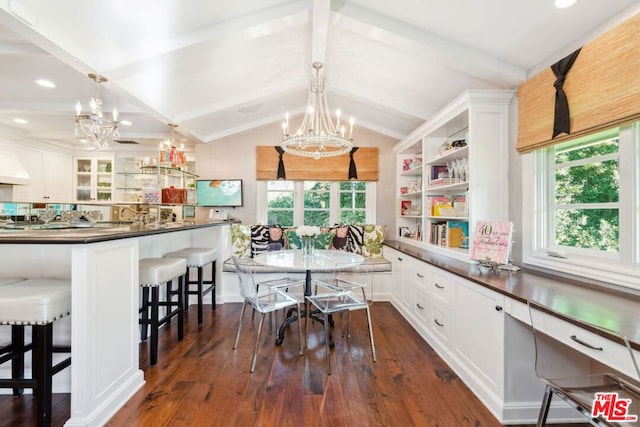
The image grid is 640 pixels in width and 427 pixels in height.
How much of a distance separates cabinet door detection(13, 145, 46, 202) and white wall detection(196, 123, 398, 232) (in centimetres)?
258

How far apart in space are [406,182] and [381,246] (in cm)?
103

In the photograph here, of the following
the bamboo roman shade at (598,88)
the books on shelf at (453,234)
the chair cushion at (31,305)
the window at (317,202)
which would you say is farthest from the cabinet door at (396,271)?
the chair cushion at (31,305)

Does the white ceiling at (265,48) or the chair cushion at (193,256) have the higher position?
the white ceiling at (265,48)

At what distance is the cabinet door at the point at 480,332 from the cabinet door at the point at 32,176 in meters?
5.99

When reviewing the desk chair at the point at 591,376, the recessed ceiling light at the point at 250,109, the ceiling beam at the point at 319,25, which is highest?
the ceiling beam at the point at 319,25

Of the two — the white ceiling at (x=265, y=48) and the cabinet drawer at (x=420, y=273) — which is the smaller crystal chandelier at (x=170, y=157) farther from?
the cabinet drawer at (x=420, y=273)

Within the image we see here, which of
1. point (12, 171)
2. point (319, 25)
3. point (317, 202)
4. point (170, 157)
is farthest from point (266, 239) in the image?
point (12, 171)

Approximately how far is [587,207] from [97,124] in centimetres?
356

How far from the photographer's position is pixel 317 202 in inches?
180

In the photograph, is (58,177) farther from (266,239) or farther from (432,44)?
(432,44)

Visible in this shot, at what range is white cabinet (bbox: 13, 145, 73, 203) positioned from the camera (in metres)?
4.38

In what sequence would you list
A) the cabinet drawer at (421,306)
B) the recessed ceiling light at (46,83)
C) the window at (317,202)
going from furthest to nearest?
the window at (317,202), the cabinet drawer at (421,306), the recessed ceiling light at (46,83)

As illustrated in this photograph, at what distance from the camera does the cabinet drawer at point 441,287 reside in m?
2.24

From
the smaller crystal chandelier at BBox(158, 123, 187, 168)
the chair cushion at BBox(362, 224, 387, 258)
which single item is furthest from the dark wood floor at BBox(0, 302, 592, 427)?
the smaller crystal chandelier at BBox(158, 123, 187, 168)
